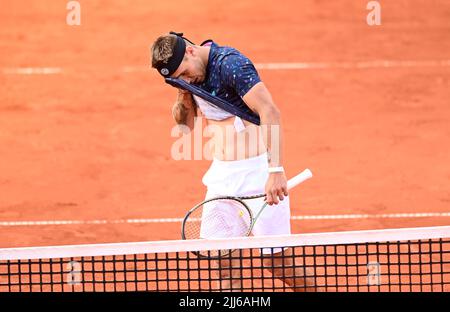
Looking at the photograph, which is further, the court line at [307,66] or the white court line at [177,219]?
the court line at [307,66]

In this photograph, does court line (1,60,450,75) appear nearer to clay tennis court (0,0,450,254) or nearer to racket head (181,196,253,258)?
clay tennis court (0,0,450,254)

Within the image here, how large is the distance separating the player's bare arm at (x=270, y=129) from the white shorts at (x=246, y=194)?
0.29 m

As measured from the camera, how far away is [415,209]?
30.4 feet

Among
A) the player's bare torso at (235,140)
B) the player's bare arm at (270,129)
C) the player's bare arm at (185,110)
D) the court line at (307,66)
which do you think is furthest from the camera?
the court line at (307,66)

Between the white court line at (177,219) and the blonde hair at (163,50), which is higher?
the blonde hair at (163,50)

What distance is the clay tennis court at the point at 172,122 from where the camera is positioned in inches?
369

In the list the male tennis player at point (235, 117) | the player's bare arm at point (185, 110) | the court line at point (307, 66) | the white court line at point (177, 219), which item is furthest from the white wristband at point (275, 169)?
the court line at point (307, 66)

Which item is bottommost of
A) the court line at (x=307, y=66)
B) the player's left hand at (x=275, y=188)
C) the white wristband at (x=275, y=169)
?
the player's left hand at (x=275, y=188)

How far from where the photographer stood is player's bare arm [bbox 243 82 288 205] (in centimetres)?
565

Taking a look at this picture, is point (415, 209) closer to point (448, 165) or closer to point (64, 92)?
point (448, 165)

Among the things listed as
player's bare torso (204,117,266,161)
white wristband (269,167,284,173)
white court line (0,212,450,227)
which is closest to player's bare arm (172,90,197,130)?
player's bare torso (204,117,266,161)

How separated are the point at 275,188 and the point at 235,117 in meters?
0.50

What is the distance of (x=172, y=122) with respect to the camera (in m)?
11.7

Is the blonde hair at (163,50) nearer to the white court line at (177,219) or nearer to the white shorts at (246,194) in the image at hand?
the white shorts at (246,194)
